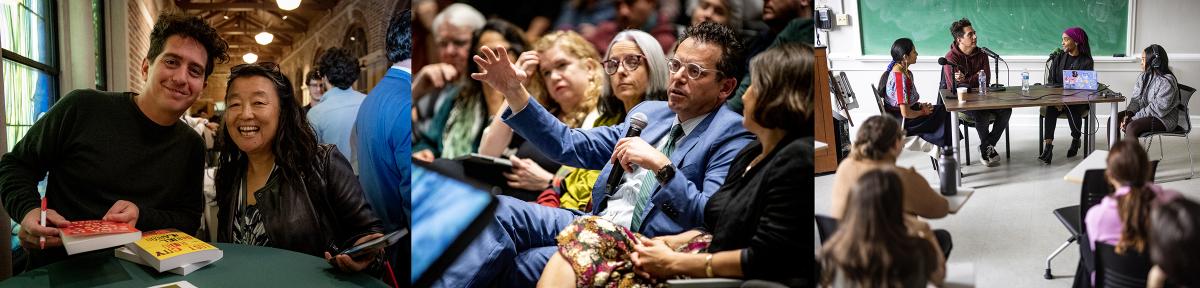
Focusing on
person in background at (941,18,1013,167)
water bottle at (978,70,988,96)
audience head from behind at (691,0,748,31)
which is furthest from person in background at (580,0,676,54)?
water bottle at (978,70,988,96)

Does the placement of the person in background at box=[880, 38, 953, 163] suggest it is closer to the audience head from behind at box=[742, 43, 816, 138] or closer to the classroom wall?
the classroom wall

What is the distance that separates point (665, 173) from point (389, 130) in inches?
52.0

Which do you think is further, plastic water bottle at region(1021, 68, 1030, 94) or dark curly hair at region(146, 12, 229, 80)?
dark curly hair at region(146, 12, 229, 80)

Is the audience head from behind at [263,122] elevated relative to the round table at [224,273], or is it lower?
elevated

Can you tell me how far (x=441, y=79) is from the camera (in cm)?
310

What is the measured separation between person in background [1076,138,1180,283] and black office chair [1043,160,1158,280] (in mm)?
16

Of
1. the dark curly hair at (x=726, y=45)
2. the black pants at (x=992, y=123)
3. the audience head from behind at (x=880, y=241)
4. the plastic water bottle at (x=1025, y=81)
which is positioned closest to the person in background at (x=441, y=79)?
the dark curly hair at (x=726, y=45)

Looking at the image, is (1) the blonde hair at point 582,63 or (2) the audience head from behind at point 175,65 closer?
(1) the blonde hair at point 582,63

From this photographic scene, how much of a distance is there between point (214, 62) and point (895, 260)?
2496 mm

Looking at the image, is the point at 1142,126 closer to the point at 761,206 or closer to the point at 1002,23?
the point at 1002,23

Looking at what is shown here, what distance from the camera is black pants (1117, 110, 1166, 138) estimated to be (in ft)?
8.86

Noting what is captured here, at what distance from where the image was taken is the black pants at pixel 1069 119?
277 cm

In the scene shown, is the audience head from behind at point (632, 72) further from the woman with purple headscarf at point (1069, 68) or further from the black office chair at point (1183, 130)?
the black office chair at point (1183, 130)

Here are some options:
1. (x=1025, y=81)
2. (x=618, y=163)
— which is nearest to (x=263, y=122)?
(x=618, y=163)
